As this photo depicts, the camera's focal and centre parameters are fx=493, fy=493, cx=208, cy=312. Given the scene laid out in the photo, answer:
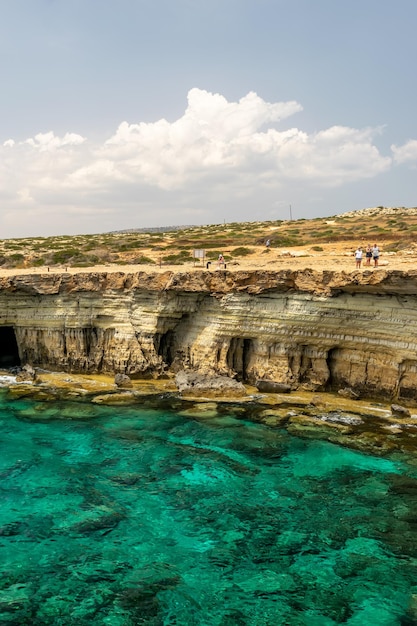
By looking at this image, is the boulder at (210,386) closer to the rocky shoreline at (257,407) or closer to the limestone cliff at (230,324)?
the rocky shoreline at (257,407)

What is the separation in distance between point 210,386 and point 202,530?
11313 millimetres

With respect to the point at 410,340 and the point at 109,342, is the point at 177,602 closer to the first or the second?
the point at 410,340

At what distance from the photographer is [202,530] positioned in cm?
1407

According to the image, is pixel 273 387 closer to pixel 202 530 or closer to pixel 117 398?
pixel 117 398

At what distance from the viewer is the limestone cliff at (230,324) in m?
22.6

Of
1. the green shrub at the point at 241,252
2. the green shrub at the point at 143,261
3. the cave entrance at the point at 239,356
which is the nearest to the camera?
the cave entrance at the point at 239,356

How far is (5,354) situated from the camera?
113ft

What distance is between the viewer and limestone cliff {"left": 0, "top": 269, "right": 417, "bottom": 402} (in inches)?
891

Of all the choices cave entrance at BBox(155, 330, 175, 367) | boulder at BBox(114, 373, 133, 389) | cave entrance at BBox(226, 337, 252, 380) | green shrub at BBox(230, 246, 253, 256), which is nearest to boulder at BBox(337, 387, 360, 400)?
cave entrance at BBox(226, 337, 252, 380)

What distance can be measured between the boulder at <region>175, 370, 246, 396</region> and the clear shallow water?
3759 millimetres

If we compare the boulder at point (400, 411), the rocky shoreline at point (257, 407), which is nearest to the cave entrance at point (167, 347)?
the rocky shoreline at point (257, 407)

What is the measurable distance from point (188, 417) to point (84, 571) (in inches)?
412

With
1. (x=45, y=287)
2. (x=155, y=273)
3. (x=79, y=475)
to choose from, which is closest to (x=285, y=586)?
(x=79, y=475)

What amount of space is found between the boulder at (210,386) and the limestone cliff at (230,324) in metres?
1.37
